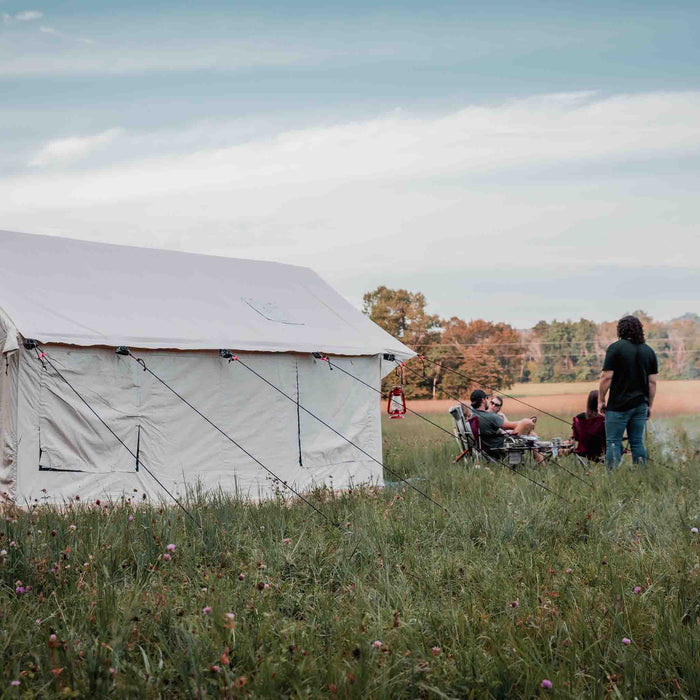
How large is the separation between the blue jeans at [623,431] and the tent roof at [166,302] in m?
2.38

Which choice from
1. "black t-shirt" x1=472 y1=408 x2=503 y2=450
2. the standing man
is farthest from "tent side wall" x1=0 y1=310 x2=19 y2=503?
the standing man

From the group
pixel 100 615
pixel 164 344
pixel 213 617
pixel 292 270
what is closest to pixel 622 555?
pixel 213 617

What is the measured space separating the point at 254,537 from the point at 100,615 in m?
1.79

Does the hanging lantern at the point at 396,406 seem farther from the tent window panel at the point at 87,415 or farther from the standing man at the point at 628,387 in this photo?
the tent window panel at the point at 87,415

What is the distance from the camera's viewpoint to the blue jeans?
26.1 feet

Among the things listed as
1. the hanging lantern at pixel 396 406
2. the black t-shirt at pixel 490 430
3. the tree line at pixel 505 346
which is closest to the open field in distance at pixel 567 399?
the tree line at pixel 505 346

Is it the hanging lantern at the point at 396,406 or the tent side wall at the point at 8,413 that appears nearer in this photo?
the tent side wall at the point at 8,413

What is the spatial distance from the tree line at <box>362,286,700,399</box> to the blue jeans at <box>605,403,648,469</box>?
20873 mm

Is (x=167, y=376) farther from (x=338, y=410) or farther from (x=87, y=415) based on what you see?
(x=338, y=410)

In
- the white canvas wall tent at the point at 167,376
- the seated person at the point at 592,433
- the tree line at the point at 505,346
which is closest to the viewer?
the white canvas wall tent at the point at 167,376

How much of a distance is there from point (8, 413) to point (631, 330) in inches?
220

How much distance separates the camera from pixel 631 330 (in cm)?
798

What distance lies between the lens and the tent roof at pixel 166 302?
725cm

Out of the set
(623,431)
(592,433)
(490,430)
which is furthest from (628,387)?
(490,430)
